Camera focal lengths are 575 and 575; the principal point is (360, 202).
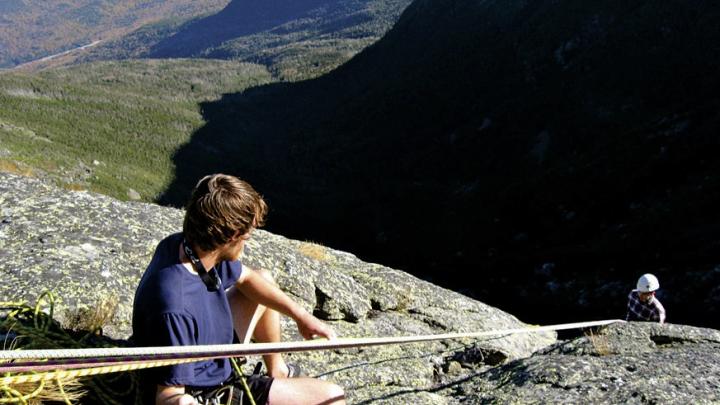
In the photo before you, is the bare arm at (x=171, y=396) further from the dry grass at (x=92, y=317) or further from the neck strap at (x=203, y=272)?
the dry grass at (x=92, y=317)

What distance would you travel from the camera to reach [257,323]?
577 cm

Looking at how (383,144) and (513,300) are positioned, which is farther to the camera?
(383,144)

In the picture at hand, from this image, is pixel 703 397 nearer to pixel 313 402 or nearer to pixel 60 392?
pixel 313 402

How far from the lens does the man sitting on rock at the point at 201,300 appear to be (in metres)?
3.88

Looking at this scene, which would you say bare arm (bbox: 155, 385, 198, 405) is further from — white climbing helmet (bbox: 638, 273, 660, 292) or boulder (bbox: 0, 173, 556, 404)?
white climbing helmet (bbox: 638, 273, 660, 292)

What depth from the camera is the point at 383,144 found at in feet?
349

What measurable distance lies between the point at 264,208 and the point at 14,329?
2940 mm

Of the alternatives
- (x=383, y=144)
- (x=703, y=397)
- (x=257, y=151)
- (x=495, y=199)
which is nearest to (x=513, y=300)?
(x=495, y=199)

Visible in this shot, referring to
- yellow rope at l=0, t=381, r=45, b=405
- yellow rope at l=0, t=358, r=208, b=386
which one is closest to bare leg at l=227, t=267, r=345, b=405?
yellow rope at l=0, t=358, r=208, b=386

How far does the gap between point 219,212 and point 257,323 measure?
2.17m

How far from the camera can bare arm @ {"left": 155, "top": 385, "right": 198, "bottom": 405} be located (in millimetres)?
3958

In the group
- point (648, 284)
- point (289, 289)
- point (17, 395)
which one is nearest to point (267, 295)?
point (17, 395)

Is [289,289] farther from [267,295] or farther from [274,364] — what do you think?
[267,295]

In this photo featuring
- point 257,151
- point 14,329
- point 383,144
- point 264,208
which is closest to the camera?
point 264,208
